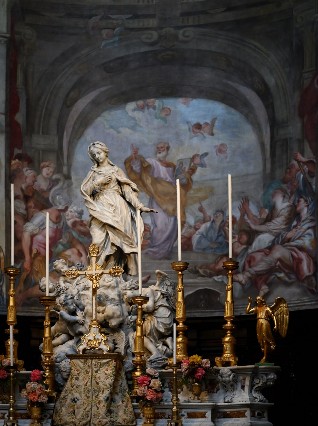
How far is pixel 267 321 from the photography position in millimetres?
19062

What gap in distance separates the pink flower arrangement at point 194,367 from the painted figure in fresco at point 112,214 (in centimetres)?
220

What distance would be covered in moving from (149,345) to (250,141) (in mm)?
6937

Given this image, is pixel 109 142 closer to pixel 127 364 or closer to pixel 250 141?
pixel 250 141

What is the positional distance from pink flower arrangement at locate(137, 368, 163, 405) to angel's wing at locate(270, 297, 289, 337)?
2121 mm

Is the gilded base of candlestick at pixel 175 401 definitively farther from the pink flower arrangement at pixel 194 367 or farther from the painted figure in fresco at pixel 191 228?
the painted figure in fresco at pixel 191 228

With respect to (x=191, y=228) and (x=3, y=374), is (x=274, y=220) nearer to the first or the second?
(x=191, y=228)

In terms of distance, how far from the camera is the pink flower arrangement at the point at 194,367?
18.4 m

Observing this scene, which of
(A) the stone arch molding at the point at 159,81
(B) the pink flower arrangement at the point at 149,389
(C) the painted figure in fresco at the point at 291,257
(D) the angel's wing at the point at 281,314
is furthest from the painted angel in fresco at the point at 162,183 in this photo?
(B) the pink flower arrangement at the point at 149,389

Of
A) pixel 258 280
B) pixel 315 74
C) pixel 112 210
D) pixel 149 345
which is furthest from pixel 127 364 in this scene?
pixel 315 74

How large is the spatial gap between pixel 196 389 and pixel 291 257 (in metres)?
6.12

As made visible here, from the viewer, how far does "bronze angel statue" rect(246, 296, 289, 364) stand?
19.0m

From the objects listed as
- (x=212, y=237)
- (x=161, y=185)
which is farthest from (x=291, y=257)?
(x=161, y=185)

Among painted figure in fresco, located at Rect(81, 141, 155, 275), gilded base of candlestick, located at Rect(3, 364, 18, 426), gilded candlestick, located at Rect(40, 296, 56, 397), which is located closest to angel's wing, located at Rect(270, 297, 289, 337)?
painted figure in fresco, located at Rect(81, 141, 155, 275)

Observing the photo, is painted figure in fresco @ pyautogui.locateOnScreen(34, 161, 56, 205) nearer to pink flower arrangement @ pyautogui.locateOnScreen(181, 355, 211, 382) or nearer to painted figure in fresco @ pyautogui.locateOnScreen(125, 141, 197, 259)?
painted figure in fresco @ pyautogui.locateOnScreen(125, 141, 197, 259)
